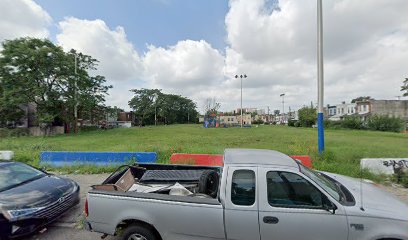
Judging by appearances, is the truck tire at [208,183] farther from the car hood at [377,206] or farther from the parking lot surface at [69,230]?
the car hood at [377,206]

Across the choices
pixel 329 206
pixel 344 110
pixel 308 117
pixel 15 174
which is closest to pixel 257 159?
pixel 329 206

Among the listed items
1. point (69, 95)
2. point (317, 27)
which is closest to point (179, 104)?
point (69, 95)

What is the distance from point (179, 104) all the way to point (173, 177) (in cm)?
10063

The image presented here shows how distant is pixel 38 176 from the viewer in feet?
15.8

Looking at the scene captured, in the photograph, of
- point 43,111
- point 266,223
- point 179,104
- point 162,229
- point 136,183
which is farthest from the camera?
point 179,104

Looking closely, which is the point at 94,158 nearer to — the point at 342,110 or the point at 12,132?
the point at 12,132

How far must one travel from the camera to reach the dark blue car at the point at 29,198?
11.2 feet

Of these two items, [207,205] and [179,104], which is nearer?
[207,205]

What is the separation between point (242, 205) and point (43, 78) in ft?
107

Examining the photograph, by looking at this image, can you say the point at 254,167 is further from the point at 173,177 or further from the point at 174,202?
the point at 173,177

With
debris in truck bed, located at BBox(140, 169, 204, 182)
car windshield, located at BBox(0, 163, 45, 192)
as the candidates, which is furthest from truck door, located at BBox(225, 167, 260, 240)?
car windshield, located at BBox(0, 163, 45, 192)

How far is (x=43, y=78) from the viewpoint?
26.9 meters

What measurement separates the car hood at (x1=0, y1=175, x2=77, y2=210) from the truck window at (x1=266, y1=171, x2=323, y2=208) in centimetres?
394

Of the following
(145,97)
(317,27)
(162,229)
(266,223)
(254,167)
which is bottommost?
(162,229)
